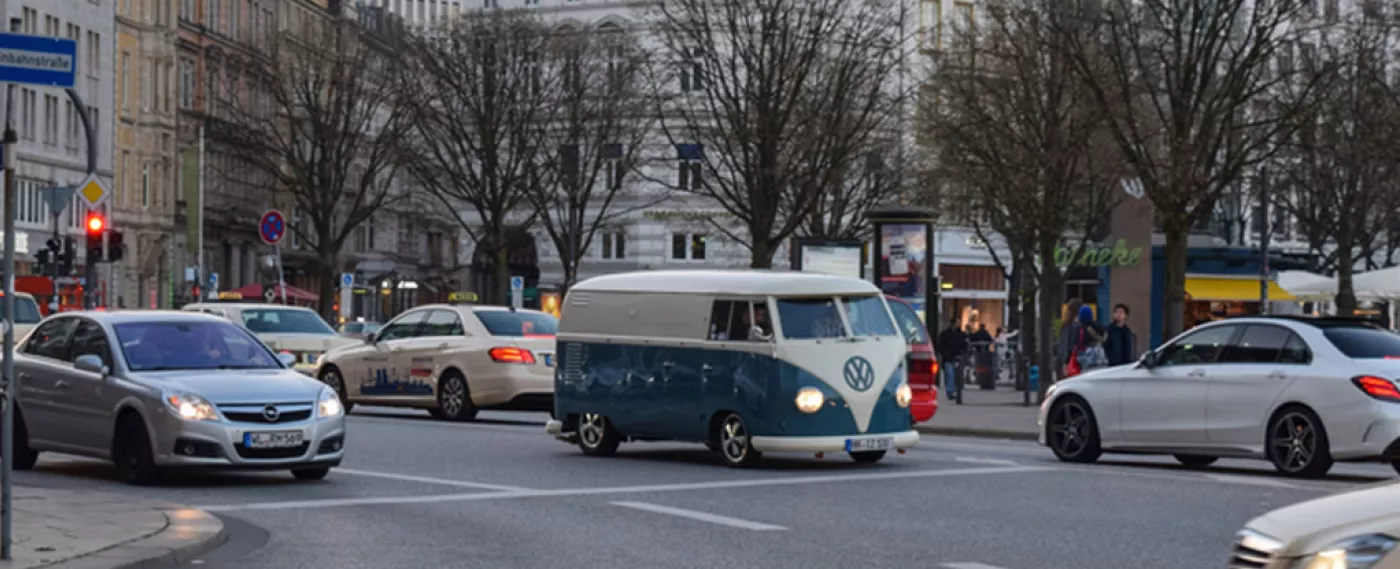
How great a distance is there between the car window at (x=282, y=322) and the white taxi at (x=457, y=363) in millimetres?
3733

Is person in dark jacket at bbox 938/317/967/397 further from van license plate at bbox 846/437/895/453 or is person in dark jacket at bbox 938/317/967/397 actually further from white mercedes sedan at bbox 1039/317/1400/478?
van license plate at bbox 846/437/895/453

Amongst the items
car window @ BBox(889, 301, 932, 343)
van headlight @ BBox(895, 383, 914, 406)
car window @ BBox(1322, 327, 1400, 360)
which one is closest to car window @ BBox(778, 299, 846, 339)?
van headlight @ BBox(895, 383, 914, 406)

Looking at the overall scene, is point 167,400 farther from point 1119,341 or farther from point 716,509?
point 1119,341

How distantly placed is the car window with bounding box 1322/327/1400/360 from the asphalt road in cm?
110

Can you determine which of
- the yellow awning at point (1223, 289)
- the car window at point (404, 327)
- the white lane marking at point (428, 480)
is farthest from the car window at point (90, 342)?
the yellow awning at point (1223, 289)

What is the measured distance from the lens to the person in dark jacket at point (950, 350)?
46188mm

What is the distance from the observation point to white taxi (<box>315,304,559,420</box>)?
3081 cm

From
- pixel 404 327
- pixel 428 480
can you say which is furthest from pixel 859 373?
pixel 404 327

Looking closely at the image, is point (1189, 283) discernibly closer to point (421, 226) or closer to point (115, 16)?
point (115, 16)

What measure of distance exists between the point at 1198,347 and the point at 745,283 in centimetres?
422

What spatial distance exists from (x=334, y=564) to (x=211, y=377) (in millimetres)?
6343

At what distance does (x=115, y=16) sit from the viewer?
88000mm

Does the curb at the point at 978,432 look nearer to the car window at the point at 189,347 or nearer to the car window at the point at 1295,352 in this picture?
the car window at the point at 1295,352

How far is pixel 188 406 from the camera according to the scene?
1906 centimetres
